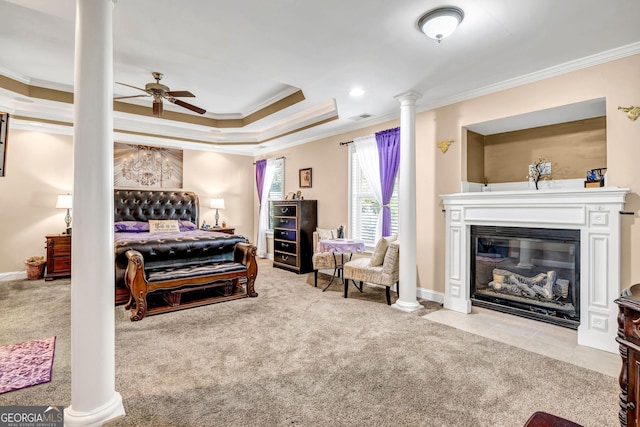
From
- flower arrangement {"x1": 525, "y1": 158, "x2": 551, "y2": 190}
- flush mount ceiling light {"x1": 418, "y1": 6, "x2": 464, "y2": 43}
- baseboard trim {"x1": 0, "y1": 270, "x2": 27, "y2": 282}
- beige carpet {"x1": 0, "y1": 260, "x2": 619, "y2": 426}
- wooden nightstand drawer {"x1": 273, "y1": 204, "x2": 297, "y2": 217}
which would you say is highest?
flush mount ceiling light {"x1": 418, "y1": 6, "x2": 464, "y2": 43}

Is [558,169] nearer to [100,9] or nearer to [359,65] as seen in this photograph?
[359,65]

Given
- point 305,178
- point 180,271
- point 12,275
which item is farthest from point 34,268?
point 305,178

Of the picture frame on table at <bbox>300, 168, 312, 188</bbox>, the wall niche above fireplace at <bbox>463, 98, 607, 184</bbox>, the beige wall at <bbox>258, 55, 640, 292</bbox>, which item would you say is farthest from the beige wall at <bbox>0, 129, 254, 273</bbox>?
the wall niche above fireplace at <bbox>463, 98, 607, 184</bbox>

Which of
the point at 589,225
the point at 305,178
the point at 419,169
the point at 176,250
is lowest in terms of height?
the point at 176,250

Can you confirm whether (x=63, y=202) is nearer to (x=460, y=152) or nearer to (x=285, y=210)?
(x=285, y=210)

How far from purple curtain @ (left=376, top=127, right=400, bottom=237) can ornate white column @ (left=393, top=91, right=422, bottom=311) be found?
2.08 ft

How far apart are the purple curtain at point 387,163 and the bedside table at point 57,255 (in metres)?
5.36

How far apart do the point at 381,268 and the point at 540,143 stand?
2453 millimetres

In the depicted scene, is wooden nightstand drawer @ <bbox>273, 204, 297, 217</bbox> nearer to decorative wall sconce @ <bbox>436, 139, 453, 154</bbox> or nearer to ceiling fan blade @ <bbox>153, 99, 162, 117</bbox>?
ceiling fan blade @ <bbox>153, 99, 162, 117</bbox>

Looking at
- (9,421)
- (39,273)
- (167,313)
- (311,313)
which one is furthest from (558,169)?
(39,273)

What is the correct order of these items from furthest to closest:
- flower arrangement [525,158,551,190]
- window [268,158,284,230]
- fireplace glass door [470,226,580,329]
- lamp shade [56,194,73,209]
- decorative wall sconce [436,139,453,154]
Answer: window [268,158,284,230] < lamp shade [56,194,73,209] < decorative wall sconce [436,139,453,154] < flower arrangement [525,158,551,190] < fireplace glass door [470,226,580,329]

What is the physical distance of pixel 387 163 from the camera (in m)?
4.80

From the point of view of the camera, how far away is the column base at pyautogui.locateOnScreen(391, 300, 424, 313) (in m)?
3.89

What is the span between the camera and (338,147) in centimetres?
580
